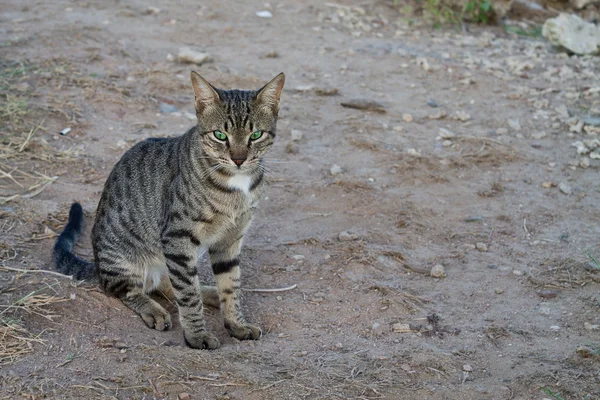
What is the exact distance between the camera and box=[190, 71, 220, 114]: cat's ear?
14.2 ft

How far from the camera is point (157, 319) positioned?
4605 mm

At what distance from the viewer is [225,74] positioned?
8.12 meters

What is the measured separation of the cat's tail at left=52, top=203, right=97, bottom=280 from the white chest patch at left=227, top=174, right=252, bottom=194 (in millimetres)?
1210

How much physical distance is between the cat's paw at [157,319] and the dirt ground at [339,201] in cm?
11

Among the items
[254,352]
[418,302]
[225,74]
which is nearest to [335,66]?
[225,74]

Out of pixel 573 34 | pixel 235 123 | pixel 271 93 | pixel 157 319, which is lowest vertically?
pixel 157 319

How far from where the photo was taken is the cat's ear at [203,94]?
14.2ft

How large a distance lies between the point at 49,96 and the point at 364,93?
328 cm

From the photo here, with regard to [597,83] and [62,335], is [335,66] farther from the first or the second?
[62,335]

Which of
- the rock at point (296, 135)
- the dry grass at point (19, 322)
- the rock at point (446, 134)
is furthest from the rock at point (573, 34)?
the dry grass at point (19, 322)

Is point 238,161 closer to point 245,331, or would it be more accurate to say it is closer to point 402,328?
point 245,331

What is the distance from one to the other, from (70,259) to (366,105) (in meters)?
3.89

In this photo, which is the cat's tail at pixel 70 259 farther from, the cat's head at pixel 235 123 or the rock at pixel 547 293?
the rock at pixel 547 293

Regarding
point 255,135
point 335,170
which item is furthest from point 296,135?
point 255,135
